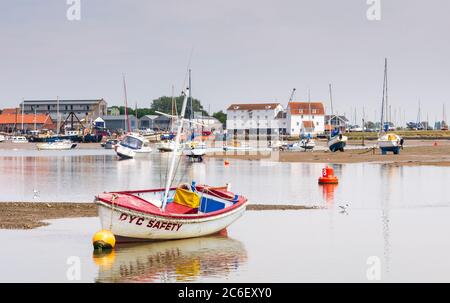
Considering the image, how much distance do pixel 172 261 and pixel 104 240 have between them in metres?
2.77

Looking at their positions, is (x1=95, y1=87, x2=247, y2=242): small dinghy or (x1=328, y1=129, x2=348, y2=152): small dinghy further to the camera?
(x1=328, y1=129, x2=348, y2=152): small dinghy

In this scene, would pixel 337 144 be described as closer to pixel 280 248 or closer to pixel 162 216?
pixel 280 248

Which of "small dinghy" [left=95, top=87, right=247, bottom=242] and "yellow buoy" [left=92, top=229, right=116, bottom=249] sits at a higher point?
"small dinghy" [left=95, top=87, right=247, bottom=242]

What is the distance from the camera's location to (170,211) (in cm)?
3362

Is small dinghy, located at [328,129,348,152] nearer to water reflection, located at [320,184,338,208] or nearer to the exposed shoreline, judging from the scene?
water reflection, located at [320,184,338,208]

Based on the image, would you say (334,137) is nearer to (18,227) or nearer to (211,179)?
(211,179)

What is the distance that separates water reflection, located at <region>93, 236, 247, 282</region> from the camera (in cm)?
2611

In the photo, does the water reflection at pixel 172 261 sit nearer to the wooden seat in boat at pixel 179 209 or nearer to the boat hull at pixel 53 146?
the wooden seat in boat at pixel 179 209

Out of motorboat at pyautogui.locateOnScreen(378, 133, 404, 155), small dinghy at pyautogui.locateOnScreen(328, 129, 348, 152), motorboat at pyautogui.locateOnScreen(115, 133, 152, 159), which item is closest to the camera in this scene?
motorboat at pyautogui.locateOnScreen(378, 133, 404, 155)

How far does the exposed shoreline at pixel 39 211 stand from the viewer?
35719 millimetres

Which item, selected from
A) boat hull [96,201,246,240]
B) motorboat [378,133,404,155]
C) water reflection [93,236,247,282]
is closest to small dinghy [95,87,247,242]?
boat hull [96,201,246,240]

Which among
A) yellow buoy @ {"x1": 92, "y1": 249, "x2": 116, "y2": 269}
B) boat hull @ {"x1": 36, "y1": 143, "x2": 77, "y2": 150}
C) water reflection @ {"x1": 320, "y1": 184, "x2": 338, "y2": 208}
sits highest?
yellow buoy @ {"x1": 92, "y1": 249, "x2": 116, "y2": 269}

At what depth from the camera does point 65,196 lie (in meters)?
51.8
